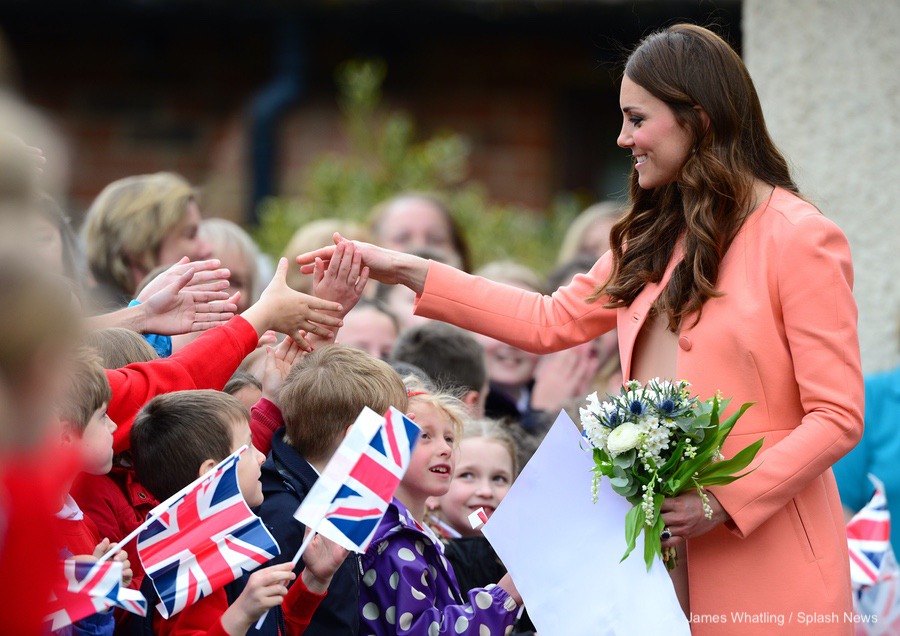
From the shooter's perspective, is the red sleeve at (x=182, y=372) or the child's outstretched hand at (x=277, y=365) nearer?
the red sleeve at (x=182, y=372)

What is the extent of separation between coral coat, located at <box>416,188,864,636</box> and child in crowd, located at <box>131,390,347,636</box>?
3.03ft

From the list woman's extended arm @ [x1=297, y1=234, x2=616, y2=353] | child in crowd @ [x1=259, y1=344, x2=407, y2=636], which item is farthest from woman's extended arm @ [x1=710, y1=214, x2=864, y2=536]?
child in crowd @ [x1=259, y1=344, x2=407, y2=636]

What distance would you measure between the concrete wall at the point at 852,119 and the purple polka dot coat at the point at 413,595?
2.91m

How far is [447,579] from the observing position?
10.3 feet

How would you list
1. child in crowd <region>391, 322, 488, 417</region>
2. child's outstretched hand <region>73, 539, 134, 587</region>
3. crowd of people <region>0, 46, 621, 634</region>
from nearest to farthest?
crowd of people <region>0, 46, 621, 634</region> → child's outstretched hand <region>73, 539, 134, 587</region> → child in crowd <region>391, 322, 488, 417</region>

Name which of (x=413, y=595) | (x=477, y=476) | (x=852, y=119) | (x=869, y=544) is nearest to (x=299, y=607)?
(x=413, y=595)

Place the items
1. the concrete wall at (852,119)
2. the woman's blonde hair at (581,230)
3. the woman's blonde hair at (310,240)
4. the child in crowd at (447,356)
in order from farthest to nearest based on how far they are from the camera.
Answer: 1. the woman's blonde hair at (581,230)
2. the concrete wall at (852,119)
3. the woman's blonde hair at (310,240)
4. the child in crowd at (447,356)

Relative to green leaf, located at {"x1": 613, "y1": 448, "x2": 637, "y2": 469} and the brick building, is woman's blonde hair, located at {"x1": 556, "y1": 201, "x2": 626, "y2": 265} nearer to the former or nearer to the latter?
the brick building

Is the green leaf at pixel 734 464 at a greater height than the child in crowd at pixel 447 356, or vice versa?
the green leaf at pixel 734 464

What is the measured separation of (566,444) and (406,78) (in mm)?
6621

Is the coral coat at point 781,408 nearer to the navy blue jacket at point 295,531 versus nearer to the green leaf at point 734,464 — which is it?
the green leaf at point 734,464

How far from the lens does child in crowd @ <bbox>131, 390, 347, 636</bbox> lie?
2.69m

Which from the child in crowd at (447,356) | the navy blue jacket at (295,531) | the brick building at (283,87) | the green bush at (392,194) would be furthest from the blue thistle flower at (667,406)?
the brick building at (283,87)

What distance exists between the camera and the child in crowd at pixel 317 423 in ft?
9.40
